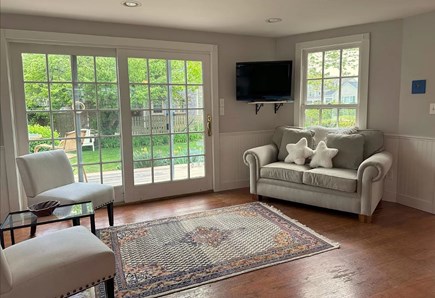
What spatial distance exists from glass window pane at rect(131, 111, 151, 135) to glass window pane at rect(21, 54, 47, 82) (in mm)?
1025

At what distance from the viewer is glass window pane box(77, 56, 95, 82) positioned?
3.53 m

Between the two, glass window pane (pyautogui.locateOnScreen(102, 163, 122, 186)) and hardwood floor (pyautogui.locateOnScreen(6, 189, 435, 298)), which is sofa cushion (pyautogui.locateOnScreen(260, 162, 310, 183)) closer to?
hardwood floor (pyautogui.locateOnScreen(6, 189, 435, 298))

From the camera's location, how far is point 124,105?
12.3ft

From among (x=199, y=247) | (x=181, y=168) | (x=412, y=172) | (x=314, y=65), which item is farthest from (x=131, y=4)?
(x=412, y=172)

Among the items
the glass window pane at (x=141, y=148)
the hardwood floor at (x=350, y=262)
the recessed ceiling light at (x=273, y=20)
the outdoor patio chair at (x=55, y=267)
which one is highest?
the recessed ceiling light at (x=273, y=20)

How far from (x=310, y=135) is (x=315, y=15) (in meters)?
1.43

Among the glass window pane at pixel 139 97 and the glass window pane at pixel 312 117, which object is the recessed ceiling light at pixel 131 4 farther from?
the glass window pane at pixel 312 117

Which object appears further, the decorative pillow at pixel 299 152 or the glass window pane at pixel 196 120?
the glass window pane at pixel 196 120

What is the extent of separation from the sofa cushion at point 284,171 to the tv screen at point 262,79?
1.04m

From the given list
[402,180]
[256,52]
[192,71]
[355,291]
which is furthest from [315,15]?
[355,291]

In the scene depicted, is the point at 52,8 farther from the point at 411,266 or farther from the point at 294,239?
the point at 411,266

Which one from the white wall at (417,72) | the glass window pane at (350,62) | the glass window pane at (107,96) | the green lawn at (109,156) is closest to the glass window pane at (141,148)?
the green lawn at (109,156)

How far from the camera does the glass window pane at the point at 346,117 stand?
408cm

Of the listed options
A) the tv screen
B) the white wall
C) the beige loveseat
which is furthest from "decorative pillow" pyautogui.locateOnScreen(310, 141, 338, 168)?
the tv screen
